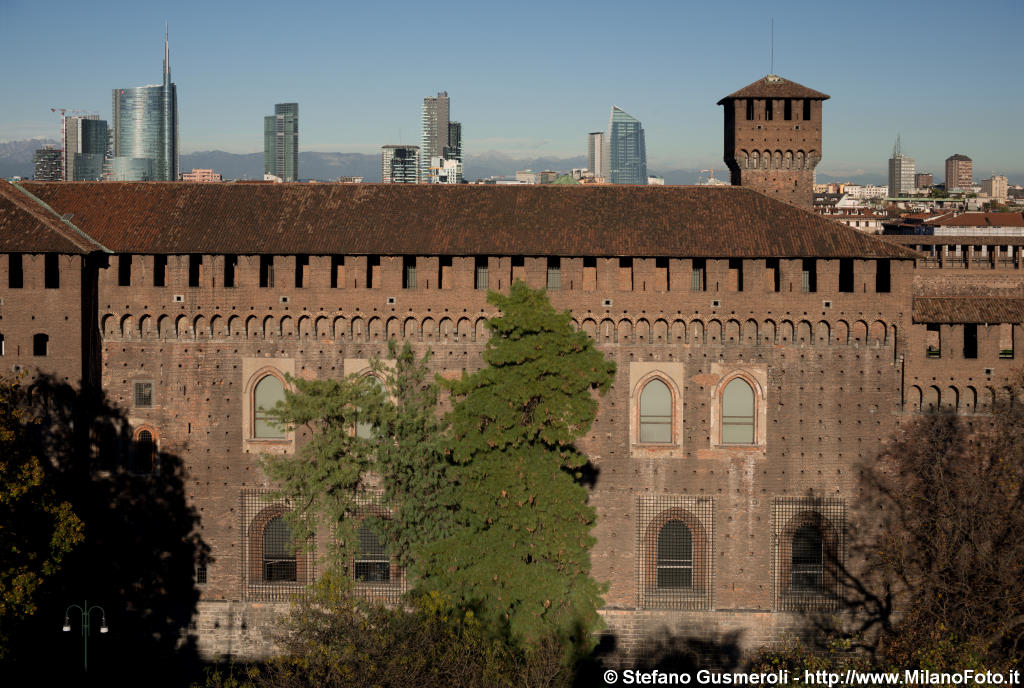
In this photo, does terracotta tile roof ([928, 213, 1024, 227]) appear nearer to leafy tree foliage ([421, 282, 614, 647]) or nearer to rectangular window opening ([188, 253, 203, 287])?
Result: leafy tree foliage ([421, 282, 614, 647])

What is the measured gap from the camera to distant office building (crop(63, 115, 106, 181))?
145m

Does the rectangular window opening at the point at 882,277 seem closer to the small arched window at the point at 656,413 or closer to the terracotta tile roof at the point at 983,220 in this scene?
the small arched window at the point at 656,413

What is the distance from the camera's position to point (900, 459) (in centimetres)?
3491

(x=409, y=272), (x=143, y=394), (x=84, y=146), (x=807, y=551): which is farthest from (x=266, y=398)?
(x=84, y=146)

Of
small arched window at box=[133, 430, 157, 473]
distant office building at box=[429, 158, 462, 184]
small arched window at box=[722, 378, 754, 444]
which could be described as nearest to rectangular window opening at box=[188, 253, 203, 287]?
small arched window at box=[133, 430, 157, 473]

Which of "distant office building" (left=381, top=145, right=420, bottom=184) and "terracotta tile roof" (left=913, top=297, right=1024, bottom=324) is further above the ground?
"distant office building" (left=381, top=145, right=420, bottom=184)

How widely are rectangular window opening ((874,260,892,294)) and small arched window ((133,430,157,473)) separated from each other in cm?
2102

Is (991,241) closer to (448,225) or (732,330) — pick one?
(732,330)

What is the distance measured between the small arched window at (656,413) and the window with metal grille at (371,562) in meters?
8.30

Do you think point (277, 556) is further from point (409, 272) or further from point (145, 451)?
point (409, 272)

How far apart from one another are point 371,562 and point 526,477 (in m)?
9.01

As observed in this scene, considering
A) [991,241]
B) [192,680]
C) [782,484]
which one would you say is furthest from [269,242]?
[991,241]

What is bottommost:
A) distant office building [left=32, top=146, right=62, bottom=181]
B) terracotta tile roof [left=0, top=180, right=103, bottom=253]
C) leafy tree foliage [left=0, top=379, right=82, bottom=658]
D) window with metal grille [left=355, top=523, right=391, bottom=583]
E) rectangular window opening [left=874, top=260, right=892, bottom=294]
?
window with metal grille [left=355, top=523, right=391, bottom=583]

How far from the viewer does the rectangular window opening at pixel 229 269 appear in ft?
117
